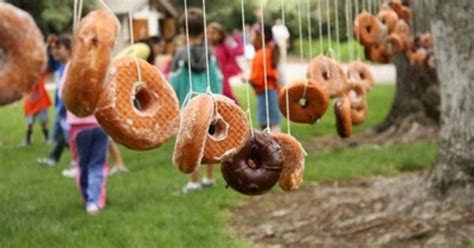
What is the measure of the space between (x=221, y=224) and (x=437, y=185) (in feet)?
4.72

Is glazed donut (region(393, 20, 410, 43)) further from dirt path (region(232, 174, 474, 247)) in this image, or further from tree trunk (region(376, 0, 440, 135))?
tree trunk (region(376, 0, 440, 135))

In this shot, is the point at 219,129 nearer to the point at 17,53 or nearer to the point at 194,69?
the point at 17,53

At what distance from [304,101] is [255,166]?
1.97ft

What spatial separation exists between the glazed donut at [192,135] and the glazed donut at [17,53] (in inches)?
22.1

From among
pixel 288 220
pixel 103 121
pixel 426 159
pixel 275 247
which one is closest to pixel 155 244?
pixel 275 247

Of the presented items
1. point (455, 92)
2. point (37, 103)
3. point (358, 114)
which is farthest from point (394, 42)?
point (37, 103)

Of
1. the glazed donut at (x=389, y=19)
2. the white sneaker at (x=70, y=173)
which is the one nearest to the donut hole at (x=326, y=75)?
the glazed donut at (x=389, y=19)

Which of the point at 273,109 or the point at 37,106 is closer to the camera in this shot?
the point at 273,109

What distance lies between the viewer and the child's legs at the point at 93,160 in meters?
6.42

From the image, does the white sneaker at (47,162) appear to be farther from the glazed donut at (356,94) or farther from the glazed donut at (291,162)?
the glazed donut at (291,162)

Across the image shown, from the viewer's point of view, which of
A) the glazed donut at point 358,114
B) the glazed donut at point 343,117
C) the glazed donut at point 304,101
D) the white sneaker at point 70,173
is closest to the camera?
the glazed donut at point 304,101

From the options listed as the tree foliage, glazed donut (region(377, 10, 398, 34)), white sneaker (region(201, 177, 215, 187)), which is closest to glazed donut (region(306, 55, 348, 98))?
glazed donut (region(377, 10, 398, 34))

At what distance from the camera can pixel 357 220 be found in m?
5.71

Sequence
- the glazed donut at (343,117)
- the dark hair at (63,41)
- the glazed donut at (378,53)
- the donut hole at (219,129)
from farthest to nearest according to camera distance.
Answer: the dark hair at (63,41) → the glazed donut at (378,53) → the glazed donut at (343,117) → the donut hole at (219,129)
